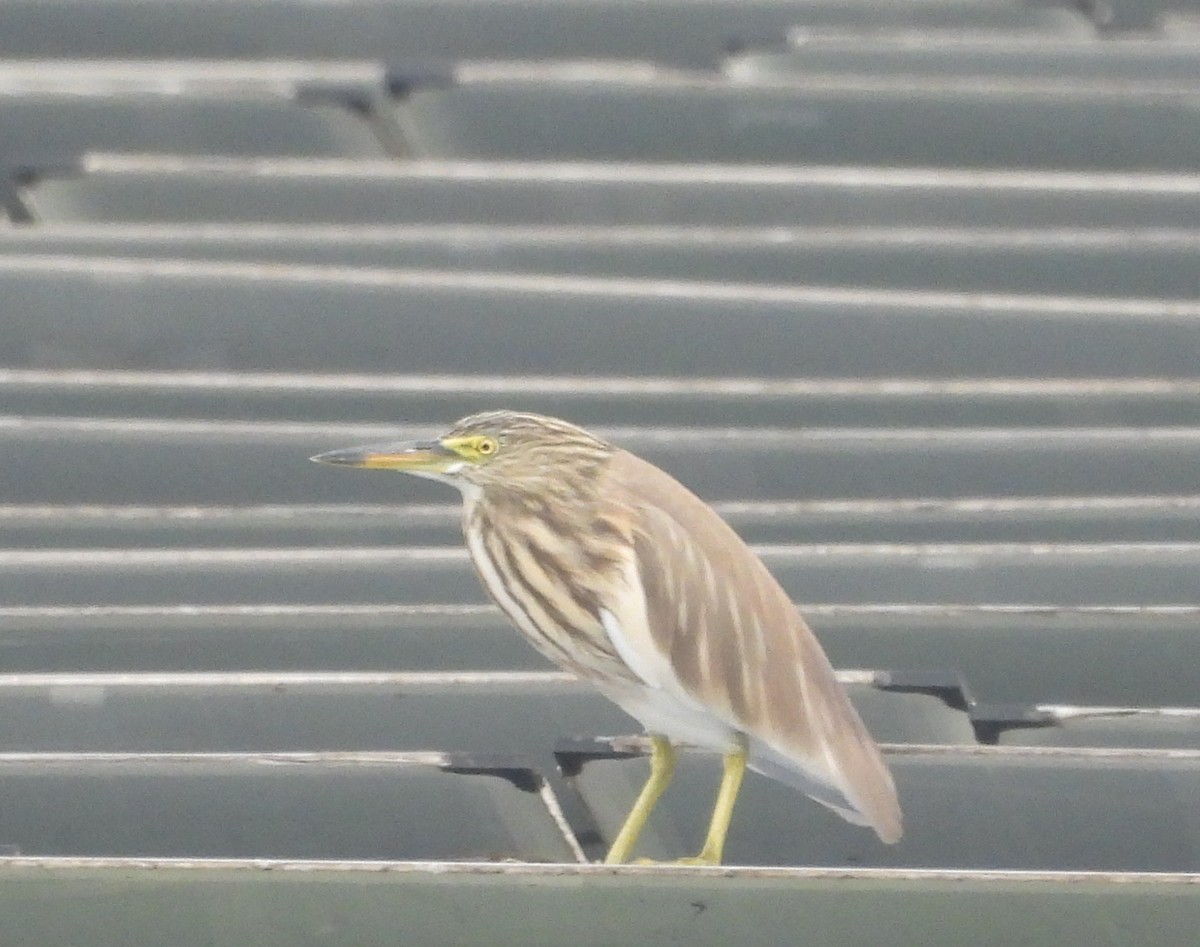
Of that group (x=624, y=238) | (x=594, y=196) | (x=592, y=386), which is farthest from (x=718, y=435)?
(x=594, y=196)

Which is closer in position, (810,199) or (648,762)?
(648,762)

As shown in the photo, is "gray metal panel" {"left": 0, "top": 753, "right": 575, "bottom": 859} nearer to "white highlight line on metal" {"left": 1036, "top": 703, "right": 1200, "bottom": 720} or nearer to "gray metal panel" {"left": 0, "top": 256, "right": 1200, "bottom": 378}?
"white highlight line on metal" {"left": 1036, "top": 703, "right": 1200, "bottom": 720}

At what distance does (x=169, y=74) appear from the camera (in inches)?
243

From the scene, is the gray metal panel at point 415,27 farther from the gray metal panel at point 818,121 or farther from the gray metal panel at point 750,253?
the gray metal panel at point 750,253

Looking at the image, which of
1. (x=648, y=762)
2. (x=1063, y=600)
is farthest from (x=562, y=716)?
(x=1063, y=600)

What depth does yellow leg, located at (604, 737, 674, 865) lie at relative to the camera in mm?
3066

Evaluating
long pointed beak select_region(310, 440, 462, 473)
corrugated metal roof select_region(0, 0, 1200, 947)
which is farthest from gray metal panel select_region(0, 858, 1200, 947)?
long pointed beak select_region(310, 440, 462, 473)

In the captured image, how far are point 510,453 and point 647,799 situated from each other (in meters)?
0.65

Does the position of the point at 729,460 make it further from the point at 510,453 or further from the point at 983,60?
the point at 983,60

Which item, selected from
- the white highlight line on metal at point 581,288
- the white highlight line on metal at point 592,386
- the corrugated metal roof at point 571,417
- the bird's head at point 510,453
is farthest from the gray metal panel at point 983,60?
the bird's head at point 510,453

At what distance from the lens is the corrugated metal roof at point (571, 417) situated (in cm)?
287

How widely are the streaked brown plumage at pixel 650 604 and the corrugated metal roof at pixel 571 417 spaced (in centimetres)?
10

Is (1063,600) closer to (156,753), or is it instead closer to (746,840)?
(746,840)

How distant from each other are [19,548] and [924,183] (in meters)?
2.43
